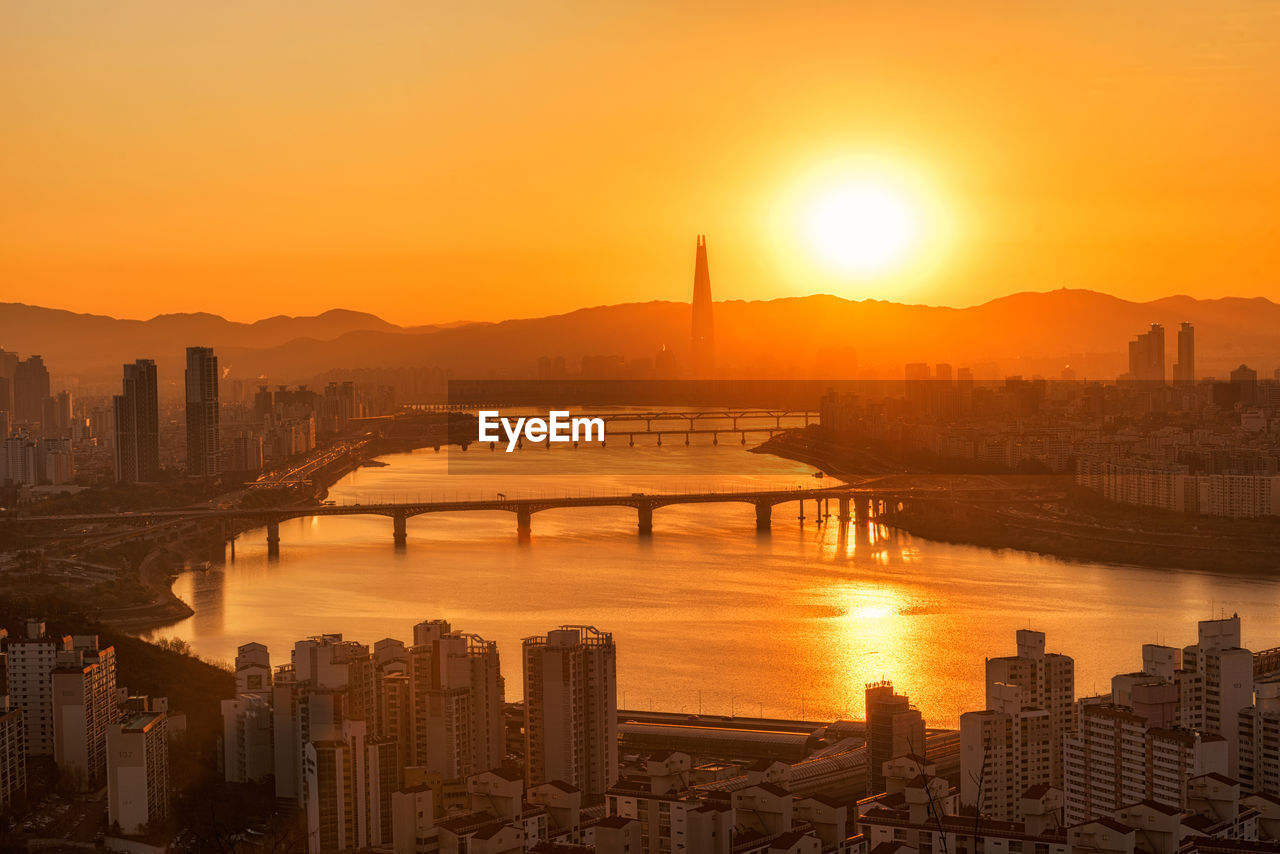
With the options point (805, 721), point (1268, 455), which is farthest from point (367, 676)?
point (1268, 455)

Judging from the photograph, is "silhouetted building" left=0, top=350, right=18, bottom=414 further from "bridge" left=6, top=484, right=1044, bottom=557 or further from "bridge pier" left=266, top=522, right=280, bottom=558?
"bridge pier" left=266, top=522, right=280, bottom=558

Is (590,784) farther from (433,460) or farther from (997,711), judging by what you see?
(433,460)

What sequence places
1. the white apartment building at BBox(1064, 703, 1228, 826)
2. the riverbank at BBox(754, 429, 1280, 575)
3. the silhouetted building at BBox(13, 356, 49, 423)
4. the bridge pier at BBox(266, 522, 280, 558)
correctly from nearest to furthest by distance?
the white apartment building at BBox(1064, 703, 1228, 826) < the riverbank at BBox(754, 429, 1280, 575) < the bridge pier at BBox(266, 522, 280, 558) < the silhouetted building at BBox(13, 356, 49, 423)

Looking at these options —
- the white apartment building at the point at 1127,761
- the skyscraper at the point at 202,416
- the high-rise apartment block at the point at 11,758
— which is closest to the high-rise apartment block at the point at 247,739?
the high-rise apartment block at the point at 11,758

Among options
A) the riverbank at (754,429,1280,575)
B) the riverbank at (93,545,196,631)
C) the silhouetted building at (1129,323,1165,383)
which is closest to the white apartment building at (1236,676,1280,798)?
the riverbank at (93,545,196,631)

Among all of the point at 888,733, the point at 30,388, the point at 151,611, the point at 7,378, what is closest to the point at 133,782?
the point at 888,733

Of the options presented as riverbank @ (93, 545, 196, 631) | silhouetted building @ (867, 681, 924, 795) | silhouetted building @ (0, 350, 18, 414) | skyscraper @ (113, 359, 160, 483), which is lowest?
riverbank @ (93, 545, 196, 631)

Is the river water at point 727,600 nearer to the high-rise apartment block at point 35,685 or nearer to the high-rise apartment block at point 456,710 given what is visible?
the high-rise apartment block at point 456,710

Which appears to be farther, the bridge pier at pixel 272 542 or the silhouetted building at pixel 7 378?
the silhouetted building at pixel 7 378
